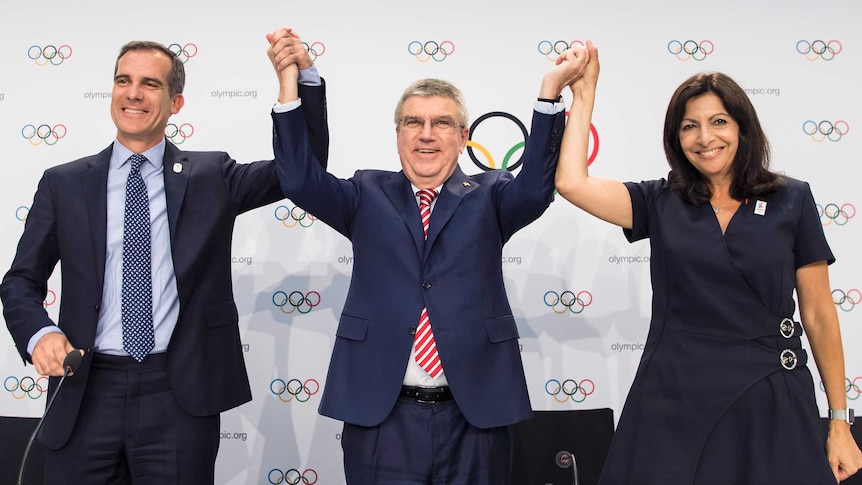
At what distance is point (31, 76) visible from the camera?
12.1ft

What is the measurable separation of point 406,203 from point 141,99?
37.2 inches

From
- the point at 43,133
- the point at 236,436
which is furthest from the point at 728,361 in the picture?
→ the point at 43,133

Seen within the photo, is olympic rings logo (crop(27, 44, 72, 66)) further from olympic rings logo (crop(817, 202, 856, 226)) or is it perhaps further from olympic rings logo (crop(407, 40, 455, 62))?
olympic rings logo (crop(817, 202, 856, 226))

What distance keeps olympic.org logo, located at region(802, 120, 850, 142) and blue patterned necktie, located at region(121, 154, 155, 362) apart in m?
3.06

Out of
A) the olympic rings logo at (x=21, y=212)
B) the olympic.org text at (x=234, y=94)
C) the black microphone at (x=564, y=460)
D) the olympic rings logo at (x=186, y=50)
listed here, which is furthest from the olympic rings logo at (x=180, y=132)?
the black microphone at (x=564, y=460)

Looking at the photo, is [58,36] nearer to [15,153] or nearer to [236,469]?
[15,153]

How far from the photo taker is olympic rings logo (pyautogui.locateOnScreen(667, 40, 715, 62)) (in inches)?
144

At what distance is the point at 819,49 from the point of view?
12.0 feet

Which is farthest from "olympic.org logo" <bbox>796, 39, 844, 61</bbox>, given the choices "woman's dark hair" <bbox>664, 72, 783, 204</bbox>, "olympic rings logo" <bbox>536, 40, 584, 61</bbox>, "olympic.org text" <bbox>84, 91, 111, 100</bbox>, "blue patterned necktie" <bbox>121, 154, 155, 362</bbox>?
"olympic.org text" <bbox>84, 91, 111, 100</bbox>

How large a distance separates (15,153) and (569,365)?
115 inches

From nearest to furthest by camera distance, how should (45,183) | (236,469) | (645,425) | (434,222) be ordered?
(645,425) → (434,222) → (45,183) → (236,469)

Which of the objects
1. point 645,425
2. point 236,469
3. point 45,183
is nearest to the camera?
point 645,425

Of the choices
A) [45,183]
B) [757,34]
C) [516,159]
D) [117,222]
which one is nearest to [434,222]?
[117,222]

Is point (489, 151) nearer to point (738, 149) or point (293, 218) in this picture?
point (293, 218)
